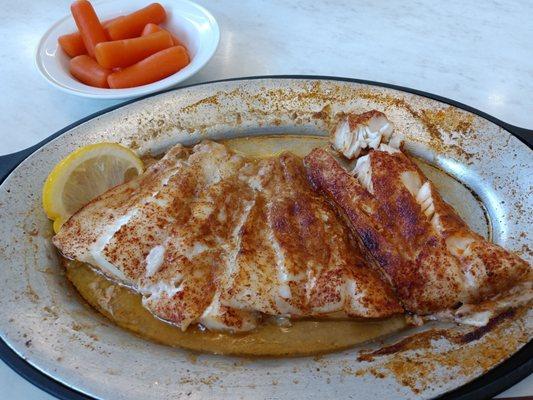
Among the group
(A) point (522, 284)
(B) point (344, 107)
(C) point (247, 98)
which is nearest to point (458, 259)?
(A) point (522, 284)

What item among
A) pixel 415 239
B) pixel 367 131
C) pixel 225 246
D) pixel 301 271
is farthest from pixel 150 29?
pixel 415 239

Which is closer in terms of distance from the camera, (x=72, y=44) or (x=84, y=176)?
(x=84, y=176)

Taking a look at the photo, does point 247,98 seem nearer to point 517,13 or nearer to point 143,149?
point 143,149

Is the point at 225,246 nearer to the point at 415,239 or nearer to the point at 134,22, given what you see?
the point at 415,239

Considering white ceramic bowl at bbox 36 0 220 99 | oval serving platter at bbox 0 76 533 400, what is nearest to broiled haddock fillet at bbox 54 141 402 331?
oval serving platter at bbox 0 76 533 400

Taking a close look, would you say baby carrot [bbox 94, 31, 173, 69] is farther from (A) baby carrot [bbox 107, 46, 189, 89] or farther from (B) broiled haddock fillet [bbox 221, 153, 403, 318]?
(B) broiled haddock fillet [bbox 221, 153, 403, 318]

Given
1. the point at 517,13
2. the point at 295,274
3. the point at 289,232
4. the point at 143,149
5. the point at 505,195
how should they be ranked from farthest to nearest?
the point at 517,13
the point at 143,149
the point at 505,195
the point at 289,232
the point at 295,274
